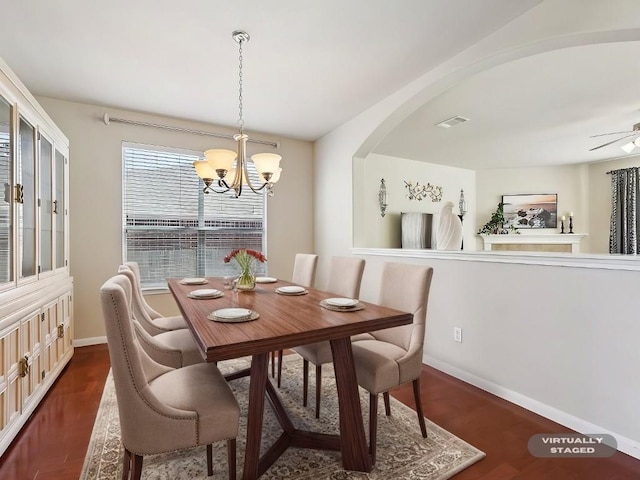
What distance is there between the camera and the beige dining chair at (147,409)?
1.18 m

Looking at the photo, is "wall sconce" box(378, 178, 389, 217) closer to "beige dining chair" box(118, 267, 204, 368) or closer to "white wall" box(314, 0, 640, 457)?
"white wall" box(314, 0, 640, 457)

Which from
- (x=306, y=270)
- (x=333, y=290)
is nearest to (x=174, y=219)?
(x=306, y=270)

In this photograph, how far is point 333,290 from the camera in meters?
2.78

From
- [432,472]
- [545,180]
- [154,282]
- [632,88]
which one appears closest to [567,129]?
[632,88]

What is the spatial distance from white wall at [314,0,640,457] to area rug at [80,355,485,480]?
77cm

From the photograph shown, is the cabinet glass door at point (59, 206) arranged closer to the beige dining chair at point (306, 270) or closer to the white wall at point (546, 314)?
the beige dining chair at point (306, 270)

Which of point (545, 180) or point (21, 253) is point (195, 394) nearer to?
point (21, 253)

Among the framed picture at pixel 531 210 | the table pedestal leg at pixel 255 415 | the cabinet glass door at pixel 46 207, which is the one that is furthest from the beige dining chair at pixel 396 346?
the framed picture at pixel 531 210

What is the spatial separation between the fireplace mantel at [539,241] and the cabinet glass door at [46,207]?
21.6 feet

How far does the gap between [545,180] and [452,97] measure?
4315 mm

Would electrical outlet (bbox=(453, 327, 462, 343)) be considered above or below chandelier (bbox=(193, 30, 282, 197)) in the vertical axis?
below

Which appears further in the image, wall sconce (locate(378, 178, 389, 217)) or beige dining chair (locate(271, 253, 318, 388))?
wall sconce (locate(378, 178, 389, 217))

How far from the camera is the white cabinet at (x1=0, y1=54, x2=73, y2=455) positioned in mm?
1913

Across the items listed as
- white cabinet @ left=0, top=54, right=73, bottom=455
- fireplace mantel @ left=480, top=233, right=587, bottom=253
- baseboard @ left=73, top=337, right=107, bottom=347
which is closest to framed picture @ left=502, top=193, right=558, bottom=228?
fireplace mantel @ left=480, top=233, right=587, bottom=253
